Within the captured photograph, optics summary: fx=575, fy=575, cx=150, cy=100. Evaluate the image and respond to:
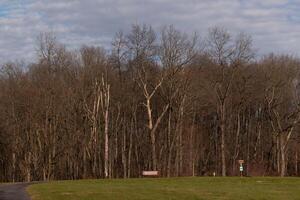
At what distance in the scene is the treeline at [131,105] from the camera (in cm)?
6719

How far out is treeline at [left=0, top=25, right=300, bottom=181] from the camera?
67188 mm

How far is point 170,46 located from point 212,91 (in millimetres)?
7920

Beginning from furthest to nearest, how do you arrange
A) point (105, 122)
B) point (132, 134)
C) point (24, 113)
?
point (132, 134) → point (24, 113) → point (105, 122)

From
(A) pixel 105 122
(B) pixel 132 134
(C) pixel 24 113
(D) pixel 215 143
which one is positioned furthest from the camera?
(D) pixel 215 143

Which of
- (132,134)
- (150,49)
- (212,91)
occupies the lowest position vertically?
(132,134)

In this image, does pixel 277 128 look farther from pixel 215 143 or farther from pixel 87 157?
pixel 87 157

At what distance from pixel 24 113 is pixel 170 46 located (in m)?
19.6

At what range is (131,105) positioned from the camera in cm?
7238

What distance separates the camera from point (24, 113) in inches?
2758

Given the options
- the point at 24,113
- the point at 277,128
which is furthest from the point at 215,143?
the point at 24,113

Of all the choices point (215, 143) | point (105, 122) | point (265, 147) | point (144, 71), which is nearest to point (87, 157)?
point (105, 122)

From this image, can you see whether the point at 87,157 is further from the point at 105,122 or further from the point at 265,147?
the point at 265,147

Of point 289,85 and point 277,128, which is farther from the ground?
point 289,85

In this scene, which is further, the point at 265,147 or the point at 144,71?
the point at 265,147
